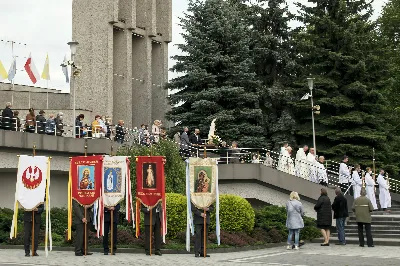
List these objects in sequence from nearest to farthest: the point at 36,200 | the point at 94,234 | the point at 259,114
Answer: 1. the point at 36,200
2. the point at 94,234
3. the point at 259,114

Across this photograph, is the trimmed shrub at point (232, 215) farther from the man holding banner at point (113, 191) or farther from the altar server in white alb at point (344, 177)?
the altar server in white alb at point (344, 177)

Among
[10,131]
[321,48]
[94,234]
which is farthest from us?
[321,48]

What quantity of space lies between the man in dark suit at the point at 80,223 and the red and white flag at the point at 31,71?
20820mm

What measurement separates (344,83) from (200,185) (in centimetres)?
2371

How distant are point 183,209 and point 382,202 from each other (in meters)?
12.0

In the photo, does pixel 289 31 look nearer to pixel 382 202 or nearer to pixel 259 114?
pixel 259 114

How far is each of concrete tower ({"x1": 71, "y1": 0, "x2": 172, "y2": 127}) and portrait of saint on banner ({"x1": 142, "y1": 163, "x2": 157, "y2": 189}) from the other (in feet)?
61.3

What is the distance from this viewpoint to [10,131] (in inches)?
1046

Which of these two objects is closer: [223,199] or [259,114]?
[223,199]

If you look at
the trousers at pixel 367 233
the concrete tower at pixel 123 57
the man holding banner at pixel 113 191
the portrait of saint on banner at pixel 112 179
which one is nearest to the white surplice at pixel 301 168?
the trousers at pixel 367 233

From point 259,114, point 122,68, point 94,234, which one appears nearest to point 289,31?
point 259,114

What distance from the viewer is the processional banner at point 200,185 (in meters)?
20.2

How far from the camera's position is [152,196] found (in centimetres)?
2005

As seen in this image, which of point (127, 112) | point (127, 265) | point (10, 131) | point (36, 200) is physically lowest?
point (127, 265)
